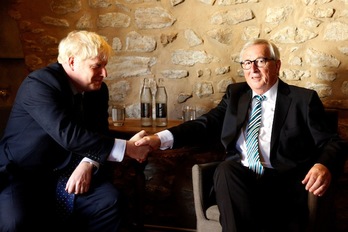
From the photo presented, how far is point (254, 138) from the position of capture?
218cm

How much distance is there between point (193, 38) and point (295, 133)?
1.11m

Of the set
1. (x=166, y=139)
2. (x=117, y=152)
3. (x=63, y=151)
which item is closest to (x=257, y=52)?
(x=166, y=139)

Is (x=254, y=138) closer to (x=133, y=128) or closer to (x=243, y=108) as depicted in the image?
(x=243, y=108)

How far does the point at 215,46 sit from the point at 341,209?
1347mm

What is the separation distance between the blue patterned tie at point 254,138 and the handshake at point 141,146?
479 millimetres

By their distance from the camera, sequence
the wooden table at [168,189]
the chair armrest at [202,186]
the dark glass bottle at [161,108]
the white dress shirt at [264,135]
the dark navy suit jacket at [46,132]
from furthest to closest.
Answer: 1. the wooden table at [168,189]
2. the dark glass bottle at [161,108]
3. the white dress shirt at [264,135]
4. the chair armrest at [202,186]
5. the dark navy suit jacket at [46,132]

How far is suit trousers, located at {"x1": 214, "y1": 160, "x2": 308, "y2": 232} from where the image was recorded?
1.88 metres

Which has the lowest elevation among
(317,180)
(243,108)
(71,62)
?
(317,180)

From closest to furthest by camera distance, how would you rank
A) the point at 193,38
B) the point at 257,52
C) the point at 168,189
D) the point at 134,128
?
1. the point at 257,52
2. the point at 134,128
3. the point at 193,38
4. the point at 168,189

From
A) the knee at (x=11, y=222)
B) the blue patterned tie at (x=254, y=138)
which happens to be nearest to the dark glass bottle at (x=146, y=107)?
the blue patterned tie at (x=254, y=138)

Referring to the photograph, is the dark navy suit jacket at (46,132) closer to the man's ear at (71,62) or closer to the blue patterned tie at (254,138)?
the man's ear at (71,62)

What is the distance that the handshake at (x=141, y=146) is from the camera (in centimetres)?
213

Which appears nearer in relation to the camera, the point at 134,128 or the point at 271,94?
the point at 271,94

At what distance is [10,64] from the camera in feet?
10.2
